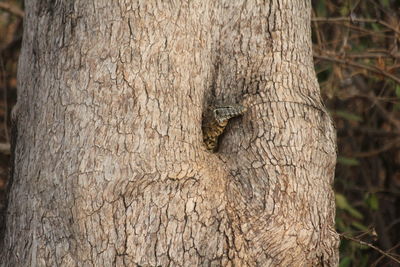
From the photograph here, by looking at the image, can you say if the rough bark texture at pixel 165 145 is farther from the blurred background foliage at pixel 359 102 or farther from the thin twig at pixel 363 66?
the blurred background foliage at pixel 359 102

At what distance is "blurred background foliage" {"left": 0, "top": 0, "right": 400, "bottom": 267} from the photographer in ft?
14.9

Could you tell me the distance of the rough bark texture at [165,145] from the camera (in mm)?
2191

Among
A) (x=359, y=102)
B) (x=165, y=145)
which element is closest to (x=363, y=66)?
(x=359, y=102)

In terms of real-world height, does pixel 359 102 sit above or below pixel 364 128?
above

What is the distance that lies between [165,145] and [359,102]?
3.88 m

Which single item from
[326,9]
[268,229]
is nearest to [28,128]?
[268,229]

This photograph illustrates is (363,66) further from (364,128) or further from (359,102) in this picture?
(364,128)

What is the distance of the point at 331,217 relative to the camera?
247 centimetres

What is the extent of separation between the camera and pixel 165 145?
7.43 ft

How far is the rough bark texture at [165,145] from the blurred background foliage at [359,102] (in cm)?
193

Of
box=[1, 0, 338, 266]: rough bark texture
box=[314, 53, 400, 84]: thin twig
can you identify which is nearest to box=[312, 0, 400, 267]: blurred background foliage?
box=[314, 53, 400, 84]: thin twig

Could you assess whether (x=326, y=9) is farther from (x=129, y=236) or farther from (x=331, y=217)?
(x=129, y=236)

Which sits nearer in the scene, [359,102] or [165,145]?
[165,145]

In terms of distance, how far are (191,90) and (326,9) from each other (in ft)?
10.4
